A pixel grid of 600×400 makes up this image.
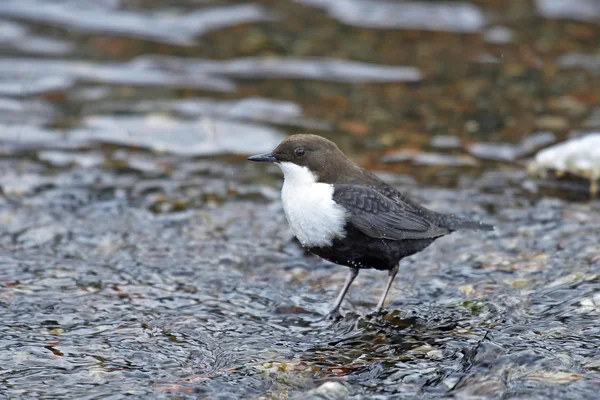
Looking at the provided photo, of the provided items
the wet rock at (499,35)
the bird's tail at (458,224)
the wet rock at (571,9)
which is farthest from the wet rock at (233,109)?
the wet rock at (571,9)

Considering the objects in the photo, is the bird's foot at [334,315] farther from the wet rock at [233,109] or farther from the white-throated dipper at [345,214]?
the wet rock at [233,109]

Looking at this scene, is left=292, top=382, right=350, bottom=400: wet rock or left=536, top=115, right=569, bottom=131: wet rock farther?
left=536, top=115, right=569, bottom=131: wet rock

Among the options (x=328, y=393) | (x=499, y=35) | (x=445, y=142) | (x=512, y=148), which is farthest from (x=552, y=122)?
(x=328, y=393)

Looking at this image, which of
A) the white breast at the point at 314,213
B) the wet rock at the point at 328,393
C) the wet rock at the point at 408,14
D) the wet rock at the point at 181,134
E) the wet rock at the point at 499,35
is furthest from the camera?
the wet rock at the point at 408,14

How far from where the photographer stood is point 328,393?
3.69 m

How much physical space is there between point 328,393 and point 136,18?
28.5 ft

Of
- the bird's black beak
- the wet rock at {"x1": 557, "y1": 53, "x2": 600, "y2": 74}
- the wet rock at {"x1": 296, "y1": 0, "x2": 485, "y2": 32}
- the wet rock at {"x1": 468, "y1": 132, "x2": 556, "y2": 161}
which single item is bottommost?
the wet rock at {"x1": 468, "y1": 132, "x2": 556, "y2": 161}

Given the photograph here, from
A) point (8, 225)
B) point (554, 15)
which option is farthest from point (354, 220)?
point (554, 15)

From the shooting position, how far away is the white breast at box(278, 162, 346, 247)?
465 cm

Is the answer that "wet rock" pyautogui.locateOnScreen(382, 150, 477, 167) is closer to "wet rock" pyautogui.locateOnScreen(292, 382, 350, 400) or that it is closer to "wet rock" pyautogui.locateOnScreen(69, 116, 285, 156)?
"wet rock" pyautogui.locateOnScreen(69, 116, 285, 156)

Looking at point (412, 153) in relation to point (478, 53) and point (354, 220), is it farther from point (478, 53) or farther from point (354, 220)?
point (354, 220)

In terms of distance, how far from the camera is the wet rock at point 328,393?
3.66m

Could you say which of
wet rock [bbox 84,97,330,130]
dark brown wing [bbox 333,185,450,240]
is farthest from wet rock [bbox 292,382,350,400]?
wet rock [bbox 84,97,330,130]

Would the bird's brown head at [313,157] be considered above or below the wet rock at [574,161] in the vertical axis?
above
